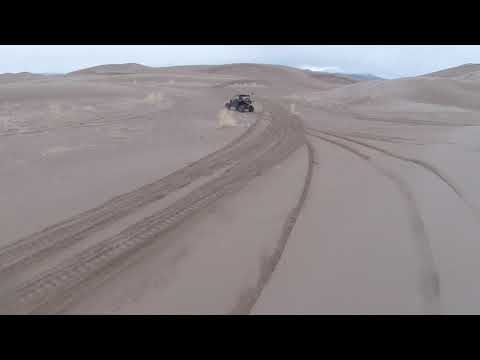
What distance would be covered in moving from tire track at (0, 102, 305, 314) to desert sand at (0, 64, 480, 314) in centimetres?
2

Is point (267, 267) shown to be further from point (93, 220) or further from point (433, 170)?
point (433, 170)

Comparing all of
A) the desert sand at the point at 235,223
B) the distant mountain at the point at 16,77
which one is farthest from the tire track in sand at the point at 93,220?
the distant mountain at the point at 16,77

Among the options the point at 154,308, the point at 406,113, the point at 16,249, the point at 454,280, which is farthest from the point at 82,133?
the point at 406,113

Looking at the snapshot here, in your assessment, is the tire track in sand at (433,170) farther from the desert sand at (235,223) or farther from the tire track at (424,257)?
the tire track at (424,257)

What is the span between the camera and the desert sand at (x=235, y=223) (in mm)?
3602

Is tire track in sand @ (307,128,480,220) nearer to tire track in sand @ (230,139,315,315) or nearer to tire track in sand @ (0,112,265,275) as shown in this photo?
tire track in sand @ (230,139,315,315)

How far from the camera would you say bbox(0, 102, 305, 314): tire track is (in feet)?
11.4

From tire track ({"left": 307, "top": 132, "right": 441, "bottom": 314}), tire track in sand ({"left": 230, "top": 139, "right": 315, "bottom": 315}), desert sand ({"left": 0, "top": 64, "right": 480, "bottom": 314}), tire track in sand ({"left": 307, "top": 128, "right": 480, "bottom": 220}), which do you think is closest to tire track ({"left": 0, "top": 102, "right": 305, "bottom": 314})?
desert sand ({"left": 0, "top": 64, "right": 480, "bottom": 314})

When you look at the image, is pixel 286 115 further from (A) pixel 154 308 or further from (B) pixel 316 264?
(A) pixel 154 308

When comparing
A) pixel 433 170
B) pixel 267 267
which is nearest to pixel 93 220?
pixel 267 267

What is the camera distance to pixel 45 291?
3.62 m

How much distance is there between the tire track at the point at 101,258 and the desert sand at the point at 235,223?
2cm

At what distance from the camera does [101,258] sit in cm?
419

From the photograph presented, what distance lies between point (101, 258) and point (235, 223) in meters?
2.05
